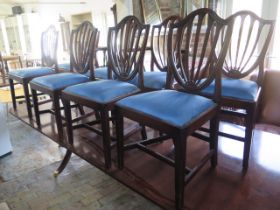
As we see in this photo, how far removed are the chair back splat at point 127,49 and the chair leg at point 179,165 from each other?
2.53ft

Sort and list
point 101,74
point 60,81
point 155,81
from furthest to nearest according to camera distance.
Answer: point 101,74
point 60,81
point 155,81

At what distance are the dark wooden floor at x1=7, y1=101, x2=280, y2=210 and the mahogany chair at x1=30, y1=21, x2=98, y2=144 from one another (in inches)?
18.3

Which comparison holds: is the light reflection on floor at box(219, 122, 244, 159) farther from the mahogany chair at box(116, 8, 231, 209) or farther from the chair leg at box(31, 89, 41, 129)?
the chair leg at box(31, 89, 41, 129)

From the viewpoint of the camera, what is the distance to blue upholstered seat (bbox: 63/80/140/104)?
63.2 inches

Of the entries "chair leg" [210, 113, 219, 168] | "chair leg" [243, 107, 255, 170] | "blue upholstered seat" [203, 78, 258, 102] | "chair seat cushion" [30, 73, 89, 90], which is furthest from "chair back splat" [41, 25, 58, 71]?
"chair leg" [243, 107, 255, 170]

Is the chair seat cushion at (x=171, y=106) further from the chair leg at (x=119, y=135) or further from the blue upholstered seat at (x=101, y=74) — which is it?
the blue upholstered seat at (x=101, y=74)

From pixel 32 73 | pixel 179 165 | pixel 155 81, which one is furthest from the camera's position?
pixel 32 73

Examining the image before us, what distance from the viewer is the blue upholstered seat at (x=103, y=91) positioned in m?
1.60

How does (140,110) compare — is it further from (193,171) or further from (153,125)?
(193,171)

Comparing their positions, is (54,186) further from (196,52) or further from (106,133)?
(196,52)

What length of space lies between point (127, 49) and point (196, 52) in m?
0.59

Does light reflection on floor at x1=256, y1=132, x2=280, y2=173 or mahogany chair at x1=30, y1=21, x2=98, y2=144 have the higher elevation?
mahogany chair at x1=30, y1=21, x2=98, y2=144

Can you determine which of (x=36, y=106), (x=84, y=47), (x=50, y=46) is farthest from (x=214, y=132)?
(x=50, y=46)

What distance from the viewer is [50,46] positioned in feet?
8.87
